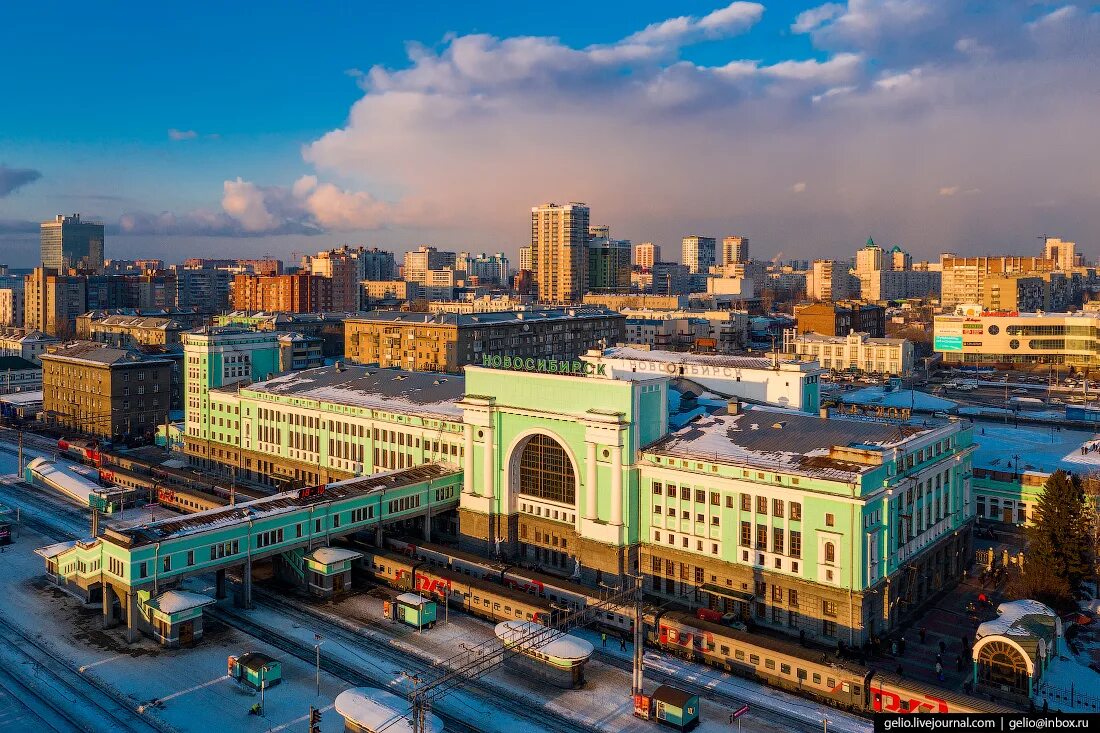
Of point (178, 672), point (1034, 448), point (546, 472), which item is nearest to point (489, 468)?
point (546, 472)

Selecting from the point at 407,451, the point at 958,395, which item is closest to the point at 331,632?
the point at 407,451

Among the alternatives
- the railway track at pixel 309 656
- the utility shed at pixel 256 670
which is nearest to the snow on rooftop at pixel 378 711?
the railway track at pixel 309 656

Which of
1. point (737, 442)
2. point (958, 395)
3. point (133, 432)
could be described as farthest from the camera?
point (958, 395)

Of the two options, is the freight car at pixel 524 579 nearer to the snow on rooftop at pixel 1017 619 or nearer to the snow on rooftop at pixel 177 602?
the snow on rooftop at pixel 177 602

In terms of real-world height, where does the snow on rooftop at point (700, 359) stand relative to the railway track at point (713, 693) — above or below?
above

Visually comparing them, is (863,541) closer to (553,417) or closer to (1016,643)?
(1016,643)

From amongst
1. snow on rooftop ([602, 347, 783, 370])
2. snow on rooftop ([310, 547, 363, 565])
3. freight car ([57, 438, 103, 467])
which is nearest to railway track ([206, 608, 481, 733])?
snow on rooftop ([310, 547, 363, 565])

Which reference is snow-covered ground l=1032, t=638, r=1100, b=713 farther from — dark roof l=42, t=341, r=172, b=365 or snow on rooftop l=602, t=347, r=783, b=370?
dark roof l=42, t=341, r=172, b=365

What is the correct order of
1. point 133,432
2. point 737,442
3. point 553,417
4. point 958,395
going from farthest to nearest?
point 958,395
point 133,432
point 553,417
point 737,442
